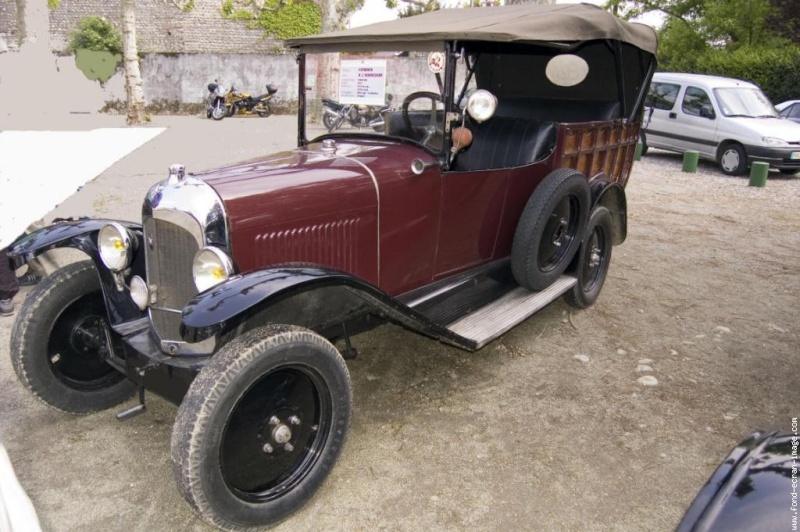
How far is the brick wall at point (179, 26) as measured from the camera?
2291 cm

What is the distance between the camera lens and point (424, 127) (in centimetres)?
340

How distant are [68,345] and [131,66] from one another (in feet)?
41.7

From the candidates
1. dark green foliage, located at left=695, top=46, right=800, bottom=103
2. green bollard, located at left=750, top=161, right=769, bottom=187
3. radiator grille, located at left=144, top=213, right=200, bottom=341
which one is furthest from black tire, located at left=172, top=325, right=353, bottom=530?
dark green foliage, located at left=695, top=46, right=800, bottom=103

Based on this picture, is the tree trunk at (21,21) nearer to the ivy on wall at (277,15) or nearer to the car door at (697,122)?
the ivy on wall at (277,15)

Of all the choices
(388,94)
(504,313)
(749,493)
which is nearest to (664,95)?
(504,313)

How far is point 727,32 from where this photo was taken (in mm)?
19766

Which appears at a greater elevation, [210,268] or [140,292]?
[210,268]

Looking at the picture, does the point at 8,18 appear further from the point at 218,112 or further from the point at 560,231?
the point at 560,231

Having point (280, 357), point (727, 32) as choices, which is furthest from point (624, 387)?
point (727, 32)

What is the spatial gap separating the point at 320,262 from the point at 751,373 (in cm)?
274

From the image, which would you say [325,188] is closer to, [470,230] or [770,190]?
[470,230]

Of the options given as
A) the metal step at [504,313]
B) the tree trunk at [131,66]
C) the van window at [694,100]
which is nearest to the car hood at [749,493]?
the metal step at [504,313]

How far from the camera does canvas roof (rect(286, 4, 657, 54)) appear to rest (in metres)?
3.13

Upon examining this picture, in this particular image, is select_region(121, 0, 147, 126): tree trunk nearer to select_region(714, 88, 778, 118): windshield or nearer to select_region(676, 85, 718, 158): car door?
select_region(676, 85, 718, 158): car door
